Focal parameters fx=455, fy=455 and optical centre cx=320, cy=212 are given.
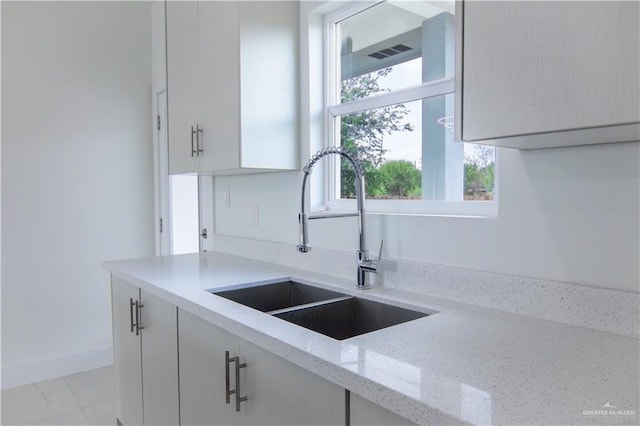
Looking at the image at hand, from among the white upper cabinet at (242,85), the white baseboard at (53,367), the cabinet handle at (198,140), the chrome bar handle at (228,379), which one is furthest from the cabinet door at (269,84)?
the white baseboard at (53,367)

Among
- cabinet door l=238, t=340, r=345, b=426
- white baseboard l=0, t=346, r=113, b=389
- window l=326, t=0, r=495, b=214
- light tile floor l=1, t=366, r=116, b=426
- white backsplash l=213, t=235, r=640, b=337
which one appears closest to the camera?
cabinet door l=238, t=340, r=345, b=426

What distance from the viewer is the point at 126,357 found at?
6.84ft

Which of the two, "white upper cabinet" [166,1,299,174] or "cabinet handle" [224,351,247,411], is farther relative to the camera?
"white upper cabinet" [166,1,299,174]

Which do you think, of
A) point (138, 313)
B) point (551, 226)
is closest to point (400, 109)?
point (551, 226)

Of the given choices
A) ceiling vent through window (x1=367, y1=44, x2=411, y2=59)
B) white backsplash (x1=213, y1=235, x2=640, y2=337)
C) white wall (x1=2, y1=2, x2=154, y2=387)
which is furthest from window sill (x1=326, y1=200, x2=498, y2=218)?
white wall (x1=2, y1=2, x2=154, y2=387)

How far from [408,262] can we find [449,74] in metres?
0.68

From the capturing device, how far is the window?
1602mm

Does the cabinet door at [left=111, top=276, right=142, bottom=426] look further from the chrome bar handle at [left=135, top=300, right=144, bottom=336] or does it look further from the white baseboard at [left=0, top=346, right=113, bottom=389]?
the white baseboard at [left=0, top=346, right=113, bottom=389]

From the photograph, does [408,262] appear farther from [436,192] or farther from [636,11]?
[636,11]

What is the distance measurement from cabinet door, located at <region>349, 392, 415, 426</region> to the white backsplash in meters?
0.60

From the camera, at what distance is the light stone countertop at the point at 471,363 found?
71cm

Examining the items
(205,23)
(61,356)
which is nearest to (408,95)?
(205,23)

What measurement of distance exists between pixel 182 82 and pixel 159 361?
54.6 inches

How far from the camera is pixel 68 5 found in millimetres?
3109
